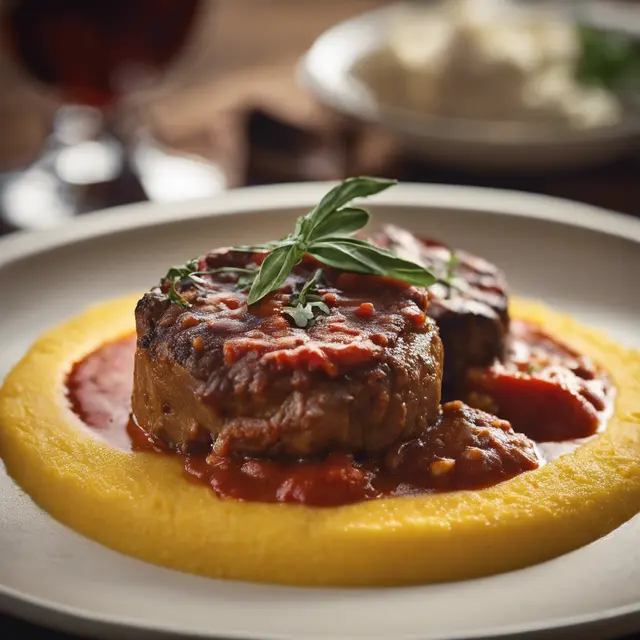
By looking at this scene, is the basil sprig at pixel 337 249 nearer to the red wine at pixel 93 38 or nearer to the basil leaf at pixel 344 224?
the basil leaf at pixel 344 224

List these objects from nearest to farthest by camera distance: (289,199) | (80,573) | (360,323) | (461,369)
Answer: (80,573), (360,323), (461,369), (289,199)

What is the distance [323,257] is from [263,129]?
4.30m

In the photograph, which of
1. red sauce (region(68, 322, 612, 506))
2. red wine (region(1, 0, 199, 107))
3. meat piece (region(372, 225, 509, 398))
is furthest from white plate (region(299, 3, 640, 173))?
red sauce (region(68, 322, 612, 506))

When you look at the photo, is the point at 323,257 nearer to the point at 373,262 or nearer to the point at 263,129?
the point at 373,262

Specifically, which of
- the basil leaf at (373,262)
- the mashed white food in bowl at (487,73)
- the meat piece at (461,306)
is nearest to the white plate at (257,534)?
the meat piece at (461,306)

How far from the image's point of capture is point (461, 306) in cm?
519

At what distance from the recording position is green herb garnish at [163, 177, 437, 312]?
15.3 ft

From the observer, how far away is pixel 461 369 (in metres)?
5.20

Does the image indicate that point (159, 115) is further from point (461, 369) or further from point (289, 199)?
point (461, 369)

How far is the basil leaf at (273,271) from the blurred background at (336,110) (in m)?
2.74

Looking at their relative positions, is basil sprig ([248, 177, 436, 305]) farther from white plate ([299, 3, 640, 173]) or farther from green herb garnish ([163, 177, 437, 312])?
white plate ([299, 3, 640, 173])

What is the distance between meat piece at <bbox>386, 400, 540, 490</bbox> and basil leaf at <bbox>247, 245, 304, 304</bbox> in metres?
0.87

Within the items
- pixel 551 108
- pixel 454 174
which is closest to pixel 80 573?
pixel 454 174

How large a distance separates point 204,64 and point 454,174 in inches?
169
